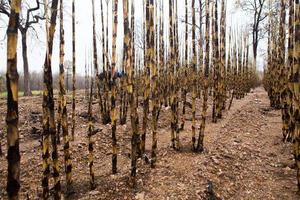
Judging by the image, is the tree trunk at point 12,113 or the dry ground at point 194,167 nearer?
the tree trunk at point 12,113

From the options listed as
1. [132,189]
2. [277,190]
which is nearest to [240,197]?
[277,190]

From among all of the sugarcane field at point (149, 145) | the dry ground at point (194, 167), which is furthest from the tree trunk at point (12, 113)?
the dry ground at point (194, 167)

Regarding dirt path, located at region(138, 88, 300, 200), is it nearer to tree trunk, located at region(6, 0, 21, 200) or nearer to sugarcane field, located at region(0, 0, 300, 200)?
sugarcane field, located at region(0, 0, 300, 200)

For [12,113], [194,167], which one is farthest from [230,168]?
[12,113]

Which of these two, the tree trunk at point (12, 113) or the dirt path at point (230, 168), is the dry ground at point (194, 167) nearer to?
the dirt path at point (230, 168)

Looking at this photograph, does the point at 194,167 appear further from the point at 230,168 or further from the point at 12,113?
the point at 12,113

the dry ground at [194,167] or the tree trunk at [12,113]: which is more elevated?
the tree trunk at [12,113]

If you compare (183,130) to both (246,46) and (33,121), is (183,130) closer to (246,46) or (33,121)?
(33,121)

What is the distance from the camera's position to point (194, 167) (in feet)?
20.5

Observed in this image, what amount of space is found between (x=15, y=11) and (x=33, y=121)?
1040cm

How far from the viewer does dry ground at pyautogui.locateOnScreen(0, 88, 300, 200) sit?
18.4ft

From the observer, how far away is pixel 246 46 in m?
21.5

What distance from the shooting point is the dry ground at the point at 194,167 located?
18.4ft

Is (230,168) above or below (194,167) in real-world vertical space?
below
